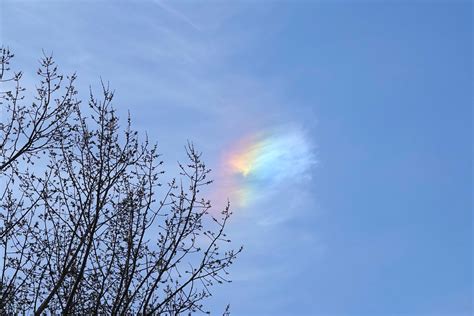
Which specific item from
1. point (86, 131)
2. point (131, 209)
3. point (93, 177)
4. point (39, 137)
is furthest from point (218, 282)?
point (39, 137)

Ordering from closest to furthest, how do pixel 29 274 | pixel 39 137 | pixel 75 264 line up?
pixel 75 264 < pixel 29 274 < pixel 39 137

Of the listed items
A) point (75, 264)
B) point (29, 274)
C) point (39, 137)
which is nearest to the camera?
point (75, 264)

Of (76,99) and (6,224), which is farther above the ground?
(76,99)

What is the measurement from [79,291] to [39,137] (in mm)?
3099

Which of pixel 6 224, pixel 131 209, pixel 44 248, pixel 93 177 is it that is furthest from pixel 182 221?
pixel 6 224

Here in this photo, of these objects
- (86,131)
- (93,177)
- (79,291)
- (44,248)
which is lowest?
(79,291)

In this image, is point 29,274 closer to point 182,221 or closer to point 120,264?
point 120,264

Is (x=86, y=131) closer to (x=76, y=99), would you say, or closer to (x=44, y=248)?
(x=76, y=99)

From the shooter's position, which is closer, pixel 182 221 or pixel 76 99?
pixel 182 221

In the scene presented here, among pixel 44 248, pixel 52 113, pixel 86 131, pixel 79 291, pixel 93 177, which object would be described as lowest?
pixel 79 291

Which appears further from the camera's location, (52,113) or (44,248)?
(52,113)

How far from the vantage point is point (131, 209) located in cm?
957

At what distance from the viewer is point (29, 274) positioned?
9617 millimetres

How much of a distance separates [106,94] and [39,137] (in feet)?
5.71
